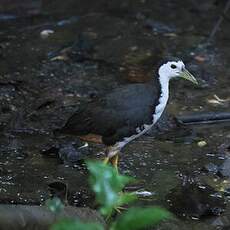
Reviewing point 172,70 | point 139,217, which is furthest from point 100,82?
point 139,217

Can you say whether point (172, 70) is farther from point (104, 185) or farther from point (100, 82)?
point (104, 185)

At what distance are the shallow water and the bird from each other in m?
0.44

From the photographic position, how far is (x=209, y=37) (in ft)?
29.5

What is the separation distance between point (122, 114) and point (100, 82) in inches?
93.2

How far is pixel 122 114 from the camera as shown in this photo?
17.4 feet

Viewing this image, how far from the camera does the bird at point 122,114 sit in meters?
5.28

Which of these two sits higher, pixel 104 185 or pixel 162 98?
pixel 104 185

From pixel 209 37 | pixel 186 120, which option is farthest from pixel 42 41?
pixel 186 120

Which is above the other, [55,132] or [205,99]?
[55,132]

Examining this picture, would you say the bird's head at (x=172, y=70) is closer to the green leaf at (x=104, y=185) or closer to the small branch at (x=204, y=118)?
the small branch at (x=204, y=118)

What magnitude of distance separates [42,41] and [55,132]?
3.23 meters

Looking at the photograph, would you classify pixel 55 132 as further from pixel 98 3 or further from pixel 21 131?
pixel 98 3

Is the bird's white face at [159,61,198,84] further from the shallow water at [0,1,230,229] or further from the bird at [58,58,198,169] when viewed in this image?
the shallow water at [0,1,230,229]

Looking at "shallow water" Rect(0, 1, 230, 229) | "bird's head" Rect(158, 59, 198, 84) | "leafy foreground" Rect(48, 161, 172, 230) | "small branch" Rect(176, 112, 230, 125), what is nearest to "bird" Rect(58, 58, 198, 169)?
"bird's head" Rect(158, 59, 198, 84)
